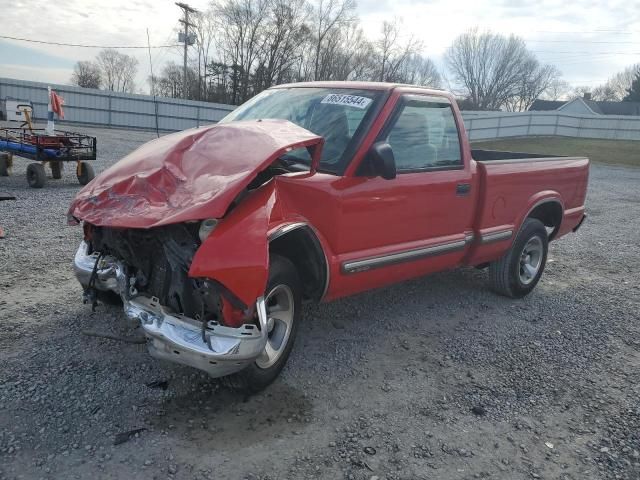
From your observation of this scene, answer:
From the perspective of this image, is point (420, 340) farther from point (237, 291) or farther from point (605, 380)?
point (237, 291)

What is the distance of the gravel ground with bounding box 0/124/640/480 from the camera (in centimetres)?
279

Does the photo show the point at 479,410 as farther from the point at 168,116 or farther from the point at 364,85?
the point at 168,116

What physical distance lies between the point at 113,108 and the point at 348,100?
24.9 meters

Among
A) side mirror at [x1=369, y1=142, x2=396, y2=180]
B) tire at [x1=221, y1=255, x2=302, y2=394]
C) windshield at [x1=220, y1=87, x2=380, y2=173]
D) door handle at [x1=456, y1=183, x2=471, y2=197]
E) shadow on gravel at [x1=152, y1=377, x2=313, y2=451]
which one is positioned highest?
windshield at [x1=220, y1=87, x2=380, y2=173]

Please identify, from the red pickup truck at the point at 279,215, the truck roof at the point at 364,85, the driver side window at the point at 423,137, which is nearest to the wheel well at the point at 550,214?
the red pickup truck at the point at 279,215

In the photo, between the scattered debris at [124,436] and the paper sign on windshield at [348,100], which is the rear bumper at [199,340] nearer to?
the scattered debris at [124,436]

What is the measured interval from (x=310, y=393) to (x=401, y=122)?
2.18 meters

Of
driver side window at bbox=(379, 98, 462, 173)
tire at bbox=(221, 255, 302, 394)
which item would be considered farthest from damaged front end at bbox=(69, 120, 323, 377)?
driver side window at bbox=(379, 98, 462, 173)

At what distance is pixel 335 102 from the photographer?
4.19m

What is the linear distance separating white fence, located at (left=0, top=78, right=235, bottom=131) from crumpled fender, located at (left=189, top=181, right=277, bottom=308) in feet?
80.1

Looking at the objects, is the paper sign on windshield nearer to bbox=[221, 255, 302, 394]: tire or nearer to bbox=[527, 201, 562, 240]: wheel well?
bbox=[221, 255, 302, 394]: tire

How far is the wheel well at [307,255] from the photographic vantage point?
3.49 m

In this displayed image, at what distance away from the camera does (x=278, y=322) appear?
353 cm

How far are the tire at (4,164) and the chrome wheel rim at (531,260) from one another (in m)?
9.32
